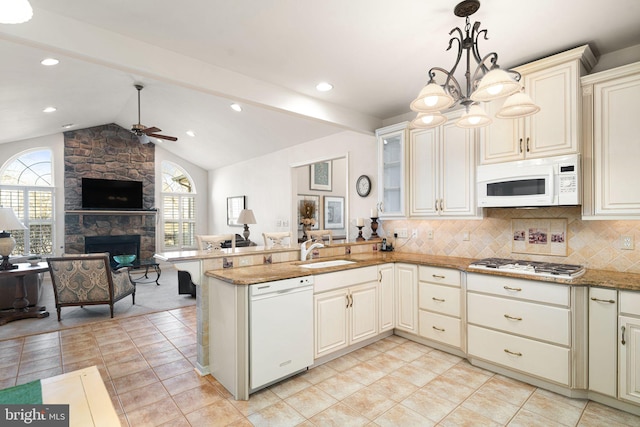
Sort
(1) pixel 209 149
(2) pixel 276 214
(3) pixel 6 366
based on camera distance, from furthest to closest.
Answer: (1) pixel 209 149, (2) pixel 276 214, (3) pixel 6 366

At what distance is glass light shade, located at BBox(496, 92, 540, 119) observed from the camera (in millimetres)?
1874

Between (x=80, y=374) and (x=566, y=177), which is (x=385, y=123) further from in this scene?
(x=80, y=374)

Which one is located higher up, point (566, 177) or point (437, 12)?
point (437, 12)

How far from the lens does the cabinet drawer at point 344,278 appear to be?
282 centimetres

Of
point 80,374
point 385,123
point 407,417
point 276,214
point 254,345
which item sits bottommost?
point 407,417

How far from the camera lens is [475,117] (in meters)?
2.14

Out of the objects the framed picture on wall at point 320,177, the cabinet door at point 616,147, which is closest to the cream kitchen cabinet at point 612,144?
the cabinet door at point 616,147

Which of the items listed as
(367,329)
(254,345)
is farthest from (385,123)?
(254,345)

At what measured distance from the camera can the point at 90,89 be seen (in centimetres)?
491

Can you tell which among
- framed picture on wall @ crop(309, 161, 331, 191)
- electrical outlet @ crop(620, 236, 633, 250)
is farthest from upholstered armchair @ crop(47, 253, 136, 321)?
electrical outlet @ crop(620, 236, 633, 250)

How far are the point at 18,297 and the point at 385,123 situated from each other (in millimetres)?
5504

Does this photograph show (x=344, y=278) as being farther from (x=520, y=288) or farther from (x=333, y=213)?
(x=333, y=213)

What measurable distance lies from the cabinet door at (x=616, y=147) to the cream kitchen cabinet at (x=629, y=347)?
0.63 m

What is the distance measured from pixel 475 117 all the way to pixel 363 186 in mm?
2474
